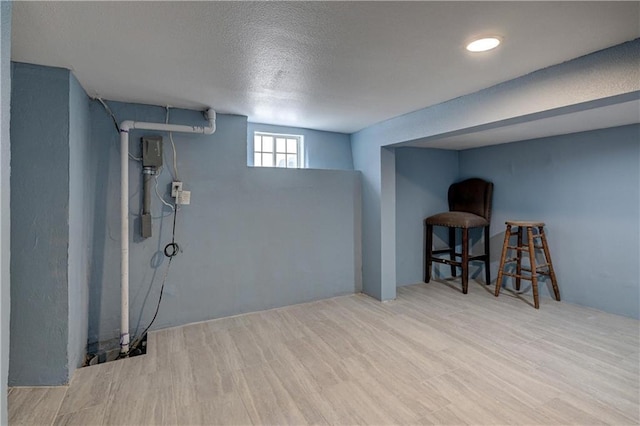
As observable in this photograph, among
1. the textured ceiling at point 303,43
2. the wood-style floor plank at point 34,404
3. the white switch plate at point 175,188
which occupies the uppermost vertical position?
the textured ceiling at point 303,43

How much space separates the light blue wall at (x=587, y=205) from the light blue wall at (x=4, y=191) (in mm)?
4300

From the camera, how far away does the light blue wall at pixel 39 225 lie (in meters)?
1.79

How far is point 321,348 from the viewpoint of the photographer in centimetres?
234

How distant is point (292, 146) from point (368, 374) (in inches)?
96.4

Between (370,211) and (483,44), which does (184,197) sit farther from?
(483,44)

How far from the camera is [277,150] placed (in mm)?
3457

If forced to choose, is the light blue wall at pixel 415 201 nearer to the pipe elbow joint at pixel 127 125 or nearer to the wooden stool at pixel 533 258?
the wooden stool at pixel 533 258

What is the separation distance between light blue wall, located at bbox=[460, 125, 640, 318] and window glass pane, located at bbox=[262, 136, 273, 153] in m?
2.82

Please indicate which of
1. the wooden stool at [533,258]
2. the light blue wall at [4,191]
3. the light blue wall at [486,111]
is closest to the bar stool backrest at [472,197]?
the wooden stool at [533,258]

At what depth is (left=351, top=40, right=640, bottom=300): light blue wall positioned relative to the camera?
63.1 inches

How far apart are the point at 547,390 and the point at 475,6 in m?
2.07

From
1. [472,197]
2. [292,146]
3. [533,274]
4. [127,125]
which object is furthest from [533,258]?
[127,125]

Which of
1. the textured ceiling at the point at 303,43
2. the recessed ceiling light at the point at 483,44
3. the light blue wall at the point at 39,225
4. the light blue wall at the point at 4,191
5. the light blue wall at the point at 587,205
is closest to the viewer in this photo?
the light blue wall at the point at 4,191

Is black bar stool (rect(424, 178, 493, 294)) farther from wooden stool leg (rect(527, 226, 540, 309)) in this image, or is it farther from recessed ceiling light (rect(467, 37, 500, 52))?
recessed ceiling light (rect(467, 37, 500, 52))
